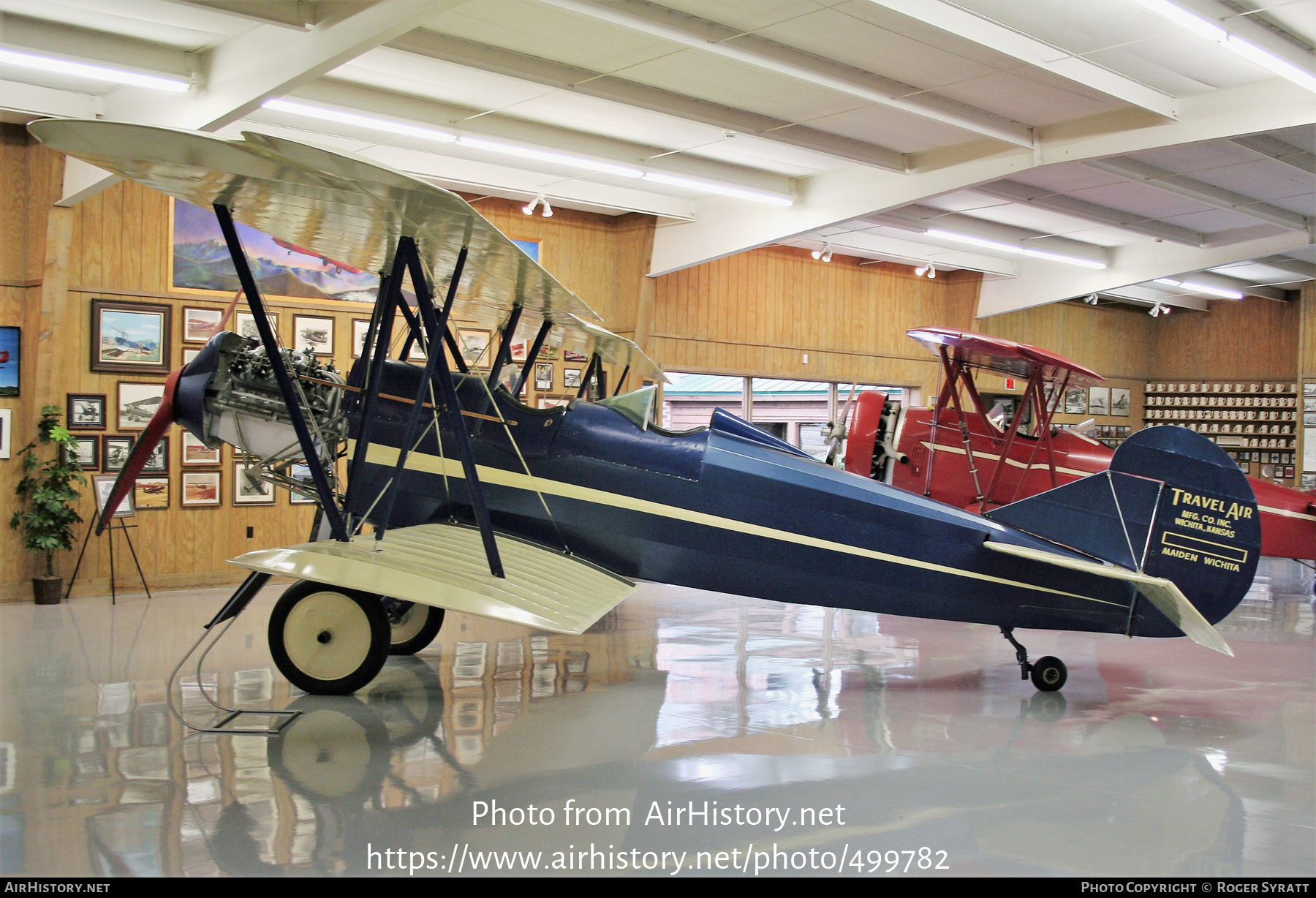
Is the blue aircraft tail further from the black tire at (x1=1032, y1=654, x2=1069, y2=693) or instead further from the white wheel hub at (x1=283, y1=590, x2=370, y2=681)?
the white wheel hub at (x1=283, y1=590, x2=370, y2=681)

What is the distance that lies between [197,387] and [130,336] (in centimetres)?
469

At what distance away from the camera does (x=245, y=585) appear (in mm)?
4922

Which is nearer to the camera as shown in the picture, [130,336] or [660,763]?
[660,763]

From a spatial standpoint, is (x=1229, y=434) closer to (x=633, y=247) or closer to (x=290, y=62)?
(x=633, y=247)

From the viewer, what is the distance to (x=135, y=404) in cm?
947

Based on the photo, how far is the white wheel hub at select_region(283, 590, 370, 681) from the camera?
16.6ft

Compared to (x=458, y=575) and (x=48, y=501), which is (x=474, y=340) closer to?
(x=48, y=501)

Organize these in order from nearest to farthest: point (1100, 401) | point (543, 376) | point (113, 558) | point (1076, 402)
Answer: point (113, 558) → point (543, 376) → point (1076, 402) → point (1100, 401)

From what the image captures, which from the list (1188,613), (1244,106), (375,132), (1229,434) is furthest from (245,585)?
(1229,434)

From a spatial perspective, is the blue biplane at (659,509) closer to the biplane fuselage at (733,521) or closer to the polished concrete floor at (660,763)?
the biplane fuselage at (733,521)

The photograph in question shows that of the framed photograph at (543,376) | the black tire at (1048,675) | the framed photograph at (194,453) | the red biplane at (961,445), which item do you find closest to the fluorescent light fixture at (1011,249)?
the red biplane at (961,445)

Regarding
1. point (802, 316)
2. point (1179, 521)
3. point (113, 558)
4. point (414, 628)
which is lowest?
point (113, 558)

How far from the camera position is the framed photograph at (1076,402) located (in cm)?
1859

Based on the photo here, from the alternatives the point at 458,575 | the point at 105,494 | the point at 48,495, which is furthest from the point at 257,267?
the point at 458,575
